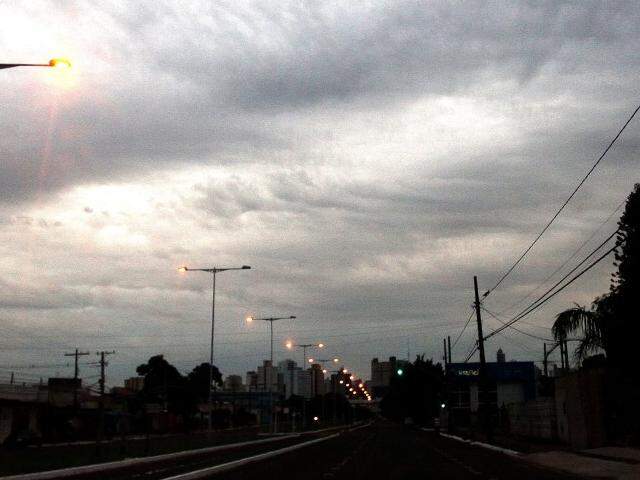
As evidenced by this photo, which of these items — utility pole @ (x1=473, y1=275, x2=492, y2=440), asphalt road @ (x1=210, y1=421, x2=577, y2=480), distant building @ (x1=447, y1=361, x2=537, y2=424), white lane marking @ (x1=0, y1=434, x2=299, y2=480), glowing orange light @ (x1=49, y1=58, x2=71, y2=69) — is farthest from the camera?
distant building @ (x1=447, y1=361, x2=537, y2=424)

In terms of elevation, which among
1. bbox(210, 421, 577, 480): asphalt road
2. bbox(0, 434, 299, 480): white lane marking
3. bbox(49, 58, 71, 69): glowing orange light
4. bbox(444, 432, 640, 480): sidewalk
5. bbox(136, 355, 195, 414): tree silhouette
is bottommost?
bbox(0, 434, 299, 480): white lane marking

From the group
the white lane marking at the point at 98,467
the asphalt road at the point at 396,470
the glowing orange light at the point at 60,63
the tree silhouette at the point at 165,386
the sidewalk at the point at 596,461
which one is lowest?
the white lane marking at the point at 98,467

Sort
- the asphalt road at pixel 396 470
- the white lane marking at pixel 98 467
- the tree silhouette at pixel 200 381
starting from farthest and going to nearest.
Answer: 1. the tree silhouette at pixel 200 381
2. the white lane marking at pixel 98 467
3. the asphalt road at pixel 396 470

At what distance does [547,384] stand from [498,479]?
6810 centimetres

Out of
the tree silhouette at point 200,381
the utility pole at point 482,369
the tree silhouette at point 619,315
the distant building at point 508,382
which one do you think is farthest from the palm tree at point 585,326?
the tree silhouette at point 200,381

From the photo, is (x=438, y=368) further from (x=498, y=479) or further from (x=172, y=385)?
(x=498, y=479)

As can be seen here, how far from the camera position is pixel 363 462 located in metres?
34.7

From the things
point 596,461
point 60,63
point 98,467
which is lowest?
point 98,467

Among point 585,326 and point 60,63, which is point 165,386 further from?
point 60,63

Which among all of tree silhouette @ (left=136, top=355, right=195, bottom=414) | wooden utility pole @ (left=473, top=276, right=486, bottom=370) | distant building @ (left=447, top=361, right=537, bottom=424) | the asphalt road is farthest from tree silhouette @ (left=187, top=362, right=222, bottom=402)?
the asphalt road

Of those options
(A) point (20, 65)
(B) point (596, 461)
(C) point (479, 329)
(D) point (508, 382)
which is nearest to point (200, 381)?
(D) point (508, 382)

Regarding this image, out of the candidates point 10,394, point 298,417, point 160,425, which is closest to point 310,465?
point 10,394

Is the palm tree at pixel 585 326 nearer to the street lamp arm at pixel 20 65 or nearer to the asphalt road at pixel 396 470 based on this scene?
the asphalt road at pixel 396 470

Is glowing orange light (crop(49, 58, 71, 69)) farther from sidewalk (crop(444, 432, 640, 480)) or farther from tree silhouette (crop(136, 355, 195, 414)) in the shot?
tree silhouette (crop(136, 355, 195, 414))
